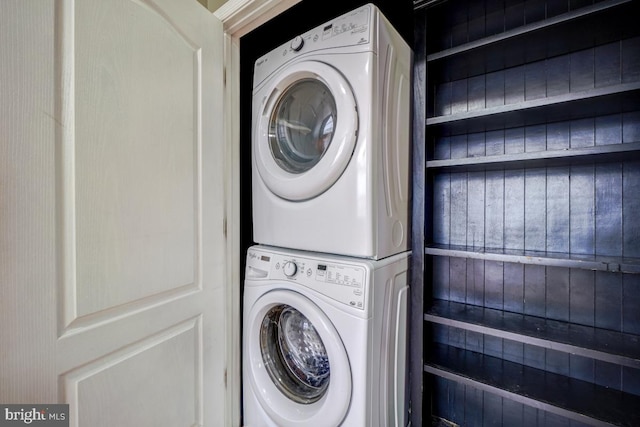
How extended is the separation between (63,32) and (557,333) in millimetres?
1880

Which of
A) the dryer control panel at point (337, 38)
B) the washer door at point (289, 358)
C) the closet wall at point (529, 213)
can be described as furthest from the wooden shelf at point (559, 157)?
the washer door at point (289, 358)

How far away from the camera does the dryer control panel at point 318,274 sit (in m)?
1.02

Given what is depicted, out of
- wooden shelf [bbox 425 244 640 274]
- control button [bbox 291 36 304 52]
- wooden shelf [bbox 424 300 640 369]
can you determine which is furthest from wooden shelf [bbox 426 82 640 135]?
wooden shelf [bbox 424 300 640 369]

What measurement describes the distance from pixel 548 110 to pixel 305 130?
936 mm

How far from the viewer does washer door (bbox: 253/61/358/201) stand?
105 cm

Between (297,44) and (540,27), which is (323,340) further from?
(540,27)

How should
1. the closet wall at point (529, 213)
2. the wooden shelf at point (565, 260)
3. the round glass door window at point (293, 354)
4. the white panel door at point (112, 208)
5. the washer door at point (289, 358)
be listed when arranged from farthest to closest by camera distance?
the round glass door window at point (293, 354), the washer door at point (289, 358), the closet wall at point (529, 213), the wooden shelf at point (565, 260), the white panel door at point (112, 208)

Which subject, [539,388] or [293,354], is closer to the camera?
[539,388]

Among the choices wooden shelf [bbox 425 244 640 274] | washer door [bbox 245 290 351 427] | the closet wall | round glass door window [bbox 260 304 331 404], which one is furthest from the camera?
round glass door window [bbox 260 304 331 404]

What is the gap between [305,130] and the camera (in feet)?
4.23

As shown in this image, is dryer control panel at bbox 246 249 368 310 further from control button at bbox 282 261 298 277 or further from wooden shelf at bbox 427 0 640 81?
wooden shelf at bbox 427 0 640 81

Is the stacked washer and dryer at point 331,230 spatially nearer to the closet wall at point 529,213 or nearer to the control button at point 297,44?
the control button at point 297,44

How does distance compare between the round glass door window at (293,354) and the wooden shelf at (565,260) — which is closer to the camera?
the wooden shelf at (565,260)

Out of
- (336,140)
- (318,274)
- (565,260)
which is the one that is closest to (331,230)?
(318,274)
